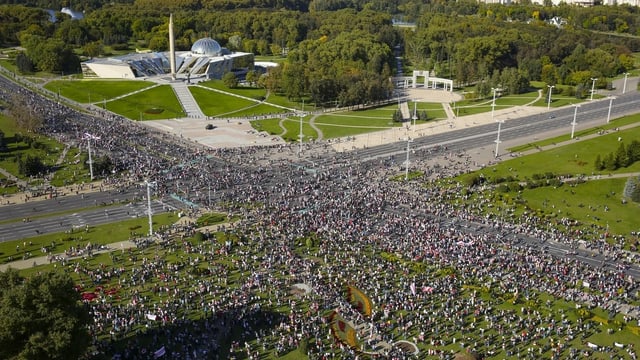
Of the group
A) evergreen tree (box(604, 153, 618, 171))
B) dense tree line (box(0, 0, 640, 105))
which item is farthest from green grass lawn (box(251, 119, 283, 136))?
evergreen tree (box(604, 153, 618, 171))

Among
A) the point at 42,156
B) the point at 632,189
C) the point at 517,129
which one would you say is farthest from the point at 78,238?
the point at 517,129

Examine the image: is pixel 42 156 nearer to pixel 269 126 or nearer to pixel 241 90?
pixel 269 126

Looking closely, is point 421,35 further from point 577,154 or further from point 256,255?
point 256,255

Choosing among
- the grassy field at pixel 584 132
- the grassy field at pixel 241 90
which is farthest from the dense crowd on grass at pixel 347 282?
the grassy field at pixel 241 90

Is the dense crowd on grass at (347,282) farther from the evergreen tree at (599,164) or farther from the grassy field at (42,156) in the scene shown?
the evergreen tree at (599,164)

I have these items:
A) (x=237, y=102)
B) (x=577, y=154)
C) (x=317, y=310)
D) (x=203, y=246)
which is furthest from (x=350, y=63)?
(x=317, y=310)

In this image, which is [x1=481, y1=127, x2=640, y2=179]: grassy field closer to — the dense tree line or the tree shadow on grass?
the dense tree line
